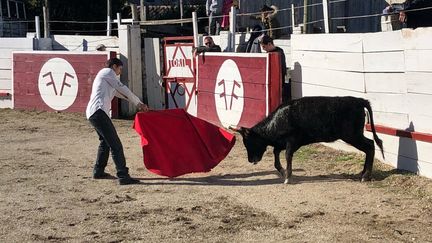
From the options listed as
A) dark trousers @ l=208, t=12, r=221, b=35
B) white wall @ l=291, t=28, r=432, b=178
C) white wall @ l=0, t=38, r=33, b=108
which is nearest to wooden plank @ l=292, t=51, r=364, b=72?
white wall @ l=291, t=28, r=432, b=178

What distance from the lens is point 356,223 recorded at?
6012mm

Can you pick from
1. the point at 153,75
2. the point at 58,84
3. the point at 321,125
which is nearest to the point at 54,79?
the point at 58,84

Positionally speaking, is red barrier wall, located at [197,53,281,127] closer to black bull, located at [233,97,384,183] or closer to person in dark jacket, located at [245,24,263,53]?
person in dark jacket, located at [245,24,263,53]

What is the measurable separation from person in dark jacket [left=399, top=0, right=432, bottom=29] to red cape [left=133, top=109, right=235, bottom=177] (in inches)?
108

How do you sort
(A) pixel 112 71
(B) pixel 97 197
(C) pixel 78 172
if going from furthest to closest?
1. (C) pixel 78 172
2. (A) pixel 112 71
3. (B) pixel 97 197

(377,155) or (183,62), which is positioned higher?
(183,62)

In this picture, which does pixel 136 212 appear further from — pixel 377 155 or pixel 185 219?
pixel 377 155

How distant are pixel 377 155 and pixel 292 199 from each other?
1925mm

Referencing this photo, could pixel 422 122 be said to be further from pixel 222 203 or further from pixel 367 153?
pixel 222 203

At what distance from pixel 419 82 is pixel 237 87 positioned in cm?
480

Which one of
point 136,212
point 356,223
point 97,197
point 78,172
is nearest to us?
point 356,223

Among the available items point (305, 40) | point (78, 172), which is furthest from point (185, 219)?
point (305, 40)

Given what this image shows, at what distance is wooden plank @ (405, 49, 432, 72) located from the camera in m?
7.26

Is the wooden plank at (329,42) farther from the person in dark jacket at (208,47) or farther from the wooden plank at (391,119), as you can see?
the person in dark jacket at (208,47)
